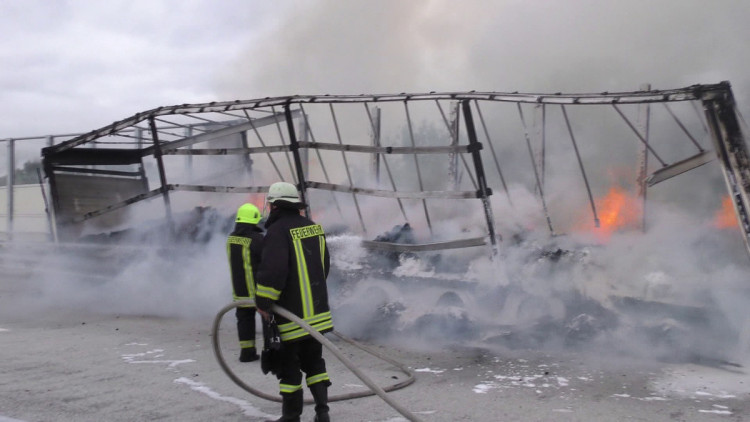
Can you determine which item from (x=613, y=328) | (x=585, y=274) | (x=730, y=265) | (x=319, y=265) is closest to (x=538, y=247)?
(x=585, y=274)

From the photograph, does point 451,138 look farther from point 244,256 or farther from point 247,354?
point 247,354

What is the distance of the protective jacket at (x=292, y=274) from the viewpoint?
143 inches

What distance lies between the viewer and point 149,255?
933 cm

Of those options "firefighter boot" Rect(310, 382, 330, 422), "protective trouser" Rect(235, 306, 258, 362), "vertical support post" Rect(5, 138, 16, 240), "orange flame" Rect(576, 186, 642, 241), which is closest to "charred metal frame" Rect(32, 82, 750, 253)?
"orange flame" Rect(576, 186, 642, 241)

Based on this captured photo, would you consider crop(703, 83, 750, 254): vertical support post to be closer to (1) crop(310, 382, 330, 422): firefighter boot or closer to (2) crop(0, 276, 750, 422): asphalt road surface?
(2) crop(0, 276, 750, 422): asphalt road surface

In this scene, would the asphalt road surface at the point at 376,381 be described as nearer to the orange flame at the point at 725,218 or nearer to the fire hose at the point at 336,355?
the fire hose at the point at 336,355

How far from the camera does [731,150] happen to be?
5.56 metres

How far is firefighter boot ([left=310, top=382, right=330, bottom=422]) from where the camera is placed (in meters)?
3.75

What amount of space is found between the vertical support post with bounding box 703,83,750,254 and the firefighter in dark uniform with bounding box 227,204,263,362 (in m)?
4.32

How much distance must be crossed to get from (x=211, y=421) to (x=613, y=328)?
13.1ft

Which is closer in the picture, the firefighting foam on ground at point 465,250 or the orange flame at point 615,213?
the firefighting foam on ground at point 465,250

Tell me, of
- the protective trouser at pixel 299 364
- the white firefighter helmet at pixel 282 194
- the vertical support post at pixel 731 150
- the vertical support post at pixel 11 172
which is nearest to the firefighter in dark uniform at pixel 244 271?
the white firefighter helmet at pixel 282 194

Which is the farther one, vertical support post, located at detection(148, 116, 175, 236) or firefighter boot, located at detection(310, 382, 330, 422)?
vertical support post, located at detection(148, 116, 175, 236)

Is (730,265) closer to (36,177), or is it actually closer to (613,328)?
(613,328)
